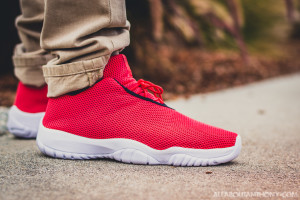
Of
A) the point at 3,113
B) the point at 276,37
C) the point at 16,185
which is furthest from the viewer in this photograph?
the point at 276,37

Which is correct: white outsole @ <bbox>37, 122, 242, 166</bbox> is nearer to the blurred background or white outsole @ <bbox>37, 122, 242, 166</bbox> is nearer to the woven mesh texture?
the woven mesh texture

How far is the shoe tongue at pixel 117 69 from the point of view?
90 centimetres

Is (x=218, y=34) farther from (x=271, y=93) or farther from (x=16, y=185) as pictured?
(x=16, y=185)

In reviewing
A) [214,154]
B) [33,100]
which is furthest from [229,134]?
[33,100]

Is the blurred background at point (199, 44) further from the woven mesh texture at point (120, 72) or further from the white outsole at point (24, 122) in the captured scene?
the woven mesh texture at point (120, 72)

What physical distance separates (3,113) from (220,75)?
2784 mm

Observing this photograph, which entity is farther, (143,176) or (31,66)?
(31,66)

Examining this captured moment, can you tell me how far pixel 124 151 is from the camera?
2.87 ft

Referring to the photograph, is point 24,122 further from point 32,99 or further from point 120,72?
point 120,72

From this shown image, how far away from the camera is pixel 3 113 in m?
1.42

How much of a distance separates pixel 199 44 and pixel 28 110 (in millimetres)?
3709

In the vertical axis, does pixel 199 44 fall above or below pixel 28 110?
below

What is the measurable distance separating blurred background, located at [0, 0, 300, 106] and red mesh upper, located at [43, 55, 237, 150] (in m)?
1.30

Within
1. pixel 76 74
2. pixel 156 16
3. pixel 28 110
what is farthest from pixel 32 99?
pixel 156 16
